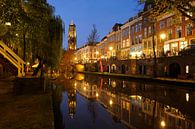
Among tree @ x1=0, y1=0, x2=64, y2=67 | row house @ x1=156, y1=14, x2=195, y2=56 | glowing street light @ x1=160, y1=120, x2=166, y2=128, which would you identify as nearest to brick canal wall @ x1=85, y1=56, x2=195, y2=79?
row house @ x1=156, y1=14, x2=195, y2=56

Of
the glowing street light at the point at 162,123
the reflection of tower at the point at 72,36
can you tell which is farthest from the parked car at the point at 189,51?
the reflection of tower at the point at 72,36

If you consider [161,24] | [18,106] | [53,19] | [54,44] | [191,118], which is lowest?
[191,118]

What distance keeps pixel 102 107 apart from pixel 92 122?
5.23 m

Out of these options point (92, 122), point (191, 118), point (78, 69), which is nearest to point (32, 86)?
point (92, 122)

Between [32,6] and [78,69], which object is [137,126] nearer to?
[32,6]

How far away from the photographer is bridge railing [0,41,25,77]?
67.2ft

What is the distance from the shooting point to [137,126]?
13.0 meters

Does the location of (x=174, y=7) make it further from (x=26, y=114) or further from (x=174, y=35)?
(x=174, y=35)

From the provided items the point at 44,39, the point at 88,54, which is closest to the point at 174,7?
the point at 44,39

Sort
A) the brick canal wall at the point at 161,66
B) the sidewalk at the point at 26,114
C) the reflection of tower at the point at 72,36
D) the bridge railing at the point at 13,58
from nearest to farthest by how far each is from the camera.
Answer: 1. the sidewalk at the point at 26,114
2. the bridge railing at the point at 13,58
3. the brick canal wall at the point at 161,66
4. the reflection of tower at the point at 72,36

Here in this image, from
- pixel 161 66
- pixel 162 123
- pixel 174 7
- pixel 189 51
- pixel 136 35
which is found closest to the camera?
pixel 162 123

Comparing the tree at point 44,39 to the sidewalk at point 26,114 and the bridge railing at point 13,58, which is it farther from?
the sidewalk at point 26,114

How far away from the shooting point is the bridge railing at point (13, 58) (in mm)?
20484

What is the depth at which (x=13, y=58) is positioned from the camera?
70.6ft
